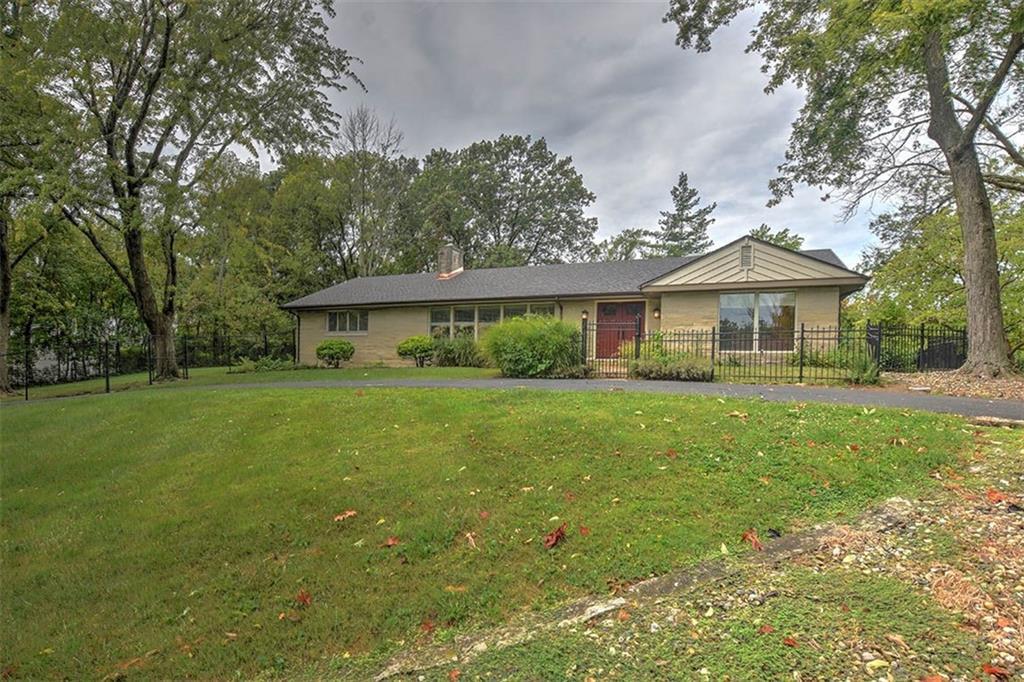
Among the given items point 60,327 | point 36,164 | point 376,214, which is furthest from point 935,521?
point 376,214

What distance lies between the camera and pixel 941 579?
9.00 feet

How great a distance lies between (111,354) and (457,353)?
16.4m

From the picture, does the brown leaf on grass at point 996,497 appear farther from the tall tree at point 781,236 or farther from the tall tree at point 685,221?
the tall tree at point 685,221

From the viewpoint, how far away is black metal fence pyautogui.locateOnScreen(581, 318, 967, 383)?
10.3 m

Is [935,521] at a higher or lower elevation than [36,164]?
lower

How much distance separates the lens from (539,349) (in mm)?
11539

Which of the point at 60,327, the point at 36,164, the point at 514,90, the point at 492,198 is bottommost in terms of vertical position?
the point at 60,327

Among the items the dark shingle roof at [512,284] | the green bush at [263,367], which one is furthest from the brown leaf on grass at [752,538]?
the green bush at [263,367]

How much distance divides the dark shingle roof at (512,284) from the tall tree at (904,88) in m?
3.79

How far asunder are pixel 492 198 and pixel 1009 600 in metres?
35.4

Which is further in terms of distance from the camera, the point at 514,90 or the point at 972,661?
the point at 514,90

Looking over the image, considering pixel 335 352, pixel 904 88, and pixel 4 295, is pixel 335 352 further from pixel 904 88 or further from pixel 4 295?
pixel 904 88

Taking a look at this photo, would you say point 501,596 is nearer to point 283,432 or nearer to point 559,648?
point 559,648

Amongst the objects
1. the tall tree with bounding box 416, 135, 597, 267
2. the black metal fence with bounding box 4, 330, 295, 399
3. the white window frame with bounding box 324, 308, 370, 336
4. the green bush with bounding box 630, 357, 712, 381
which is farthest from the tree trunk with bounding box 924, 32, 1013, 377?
the tall tree with bounding box 416, 135, 597, 267
